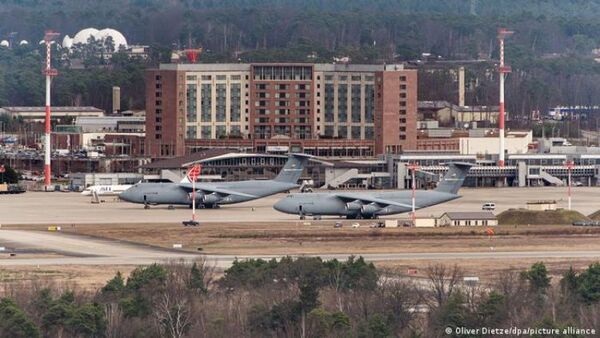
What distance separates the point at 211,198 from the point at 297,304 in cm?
5860

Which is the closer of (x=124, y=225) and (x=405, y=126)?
(x=124, y=225)

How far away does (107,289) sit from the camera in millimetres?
66312

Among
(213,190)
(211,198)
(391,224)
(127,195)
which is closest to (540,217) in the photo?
(391,224)

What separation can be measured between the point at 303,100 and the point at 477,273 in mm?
84639

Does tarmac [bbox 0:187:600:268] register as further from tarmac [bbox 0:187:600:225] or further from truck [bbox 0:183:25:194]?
truck [bbox 0:183:25:194]

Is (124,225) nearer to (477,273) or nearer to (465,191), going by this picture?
(477,273)

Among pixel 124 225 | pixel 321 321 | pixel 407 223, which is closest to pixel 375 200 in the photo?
pixel 407 223

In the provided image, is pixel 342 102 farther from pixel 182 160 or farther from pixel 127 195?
pixel 127 195

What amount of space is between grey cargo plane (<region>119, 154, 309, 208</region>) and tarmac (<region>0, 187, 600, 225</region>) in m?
0.61

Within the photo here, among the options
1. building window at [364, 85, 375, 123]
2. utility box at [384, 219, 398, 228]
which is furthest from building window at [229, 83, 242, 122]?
utility box at [384, 219, 398, 228]

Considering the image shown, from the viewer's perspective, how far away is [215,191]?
120 meters

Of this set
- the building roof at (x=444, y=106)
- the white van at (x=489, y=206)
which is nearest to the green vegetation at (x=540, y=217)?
the white van at (x=489, y=206)

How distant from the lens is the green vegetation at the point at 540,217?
344 ft

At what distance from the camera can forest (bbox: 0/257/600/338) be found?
5956cm
